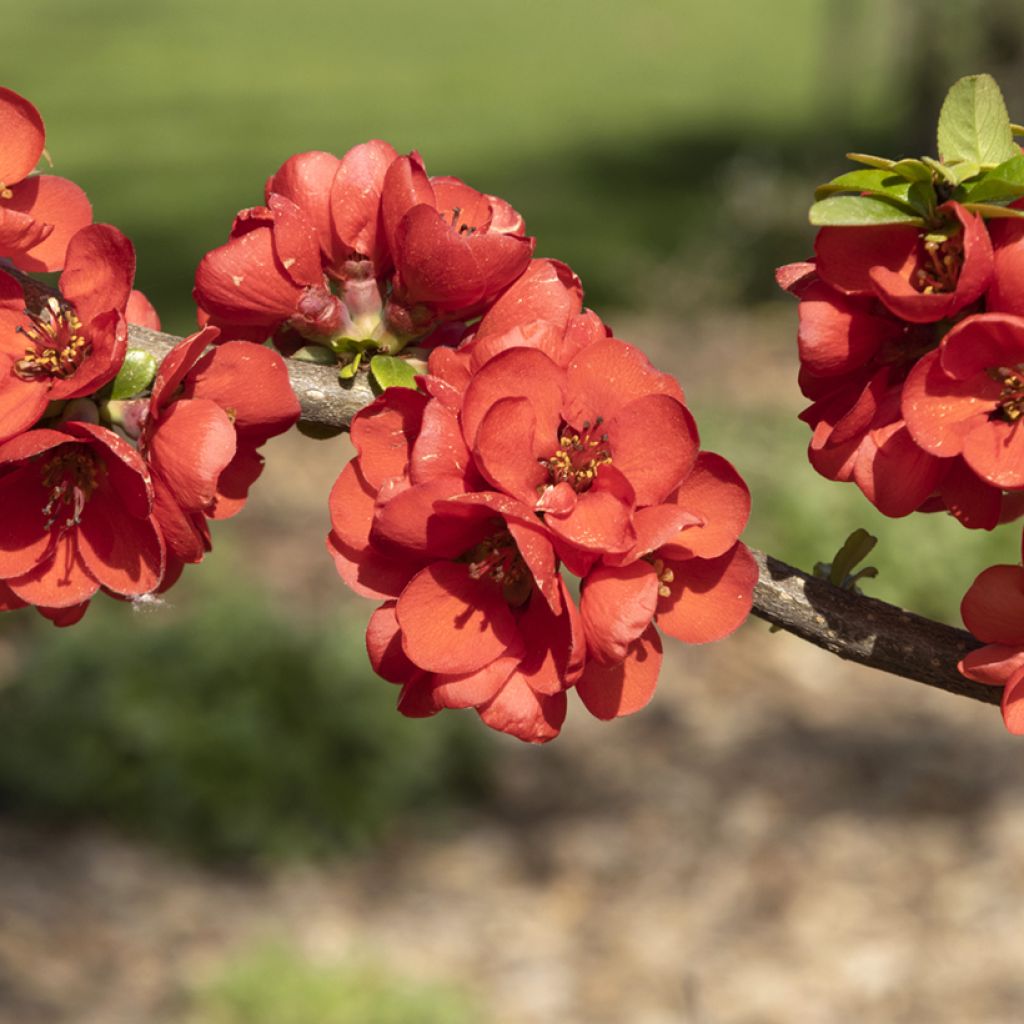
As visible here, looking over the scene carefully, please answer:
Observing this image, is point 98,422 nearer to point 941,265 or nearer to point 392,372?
point 392,372

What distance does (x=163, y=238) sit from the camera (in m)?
10.5

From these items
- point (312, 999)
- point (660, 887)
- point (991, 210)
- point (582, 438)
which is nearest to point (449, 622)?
point (582, 438)

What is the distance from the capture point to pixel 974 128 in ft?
3.90

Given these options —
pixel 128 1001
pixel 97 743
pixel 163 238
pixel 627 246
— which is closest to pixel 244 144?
pixel 163 238

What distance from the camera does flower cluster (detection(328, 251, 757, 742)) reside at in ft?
3.62

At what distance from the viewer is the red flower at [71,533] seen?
4.12ft

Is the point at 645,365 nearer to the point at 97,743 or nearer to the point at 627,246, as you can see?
the point at 97,743

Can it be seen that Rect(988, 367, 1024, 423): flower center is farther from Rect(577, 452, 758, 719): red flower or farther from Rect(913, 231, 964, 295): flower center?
Rect(577, 452, 758, 719): red flower

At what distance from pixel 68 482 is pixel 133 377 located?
12cm

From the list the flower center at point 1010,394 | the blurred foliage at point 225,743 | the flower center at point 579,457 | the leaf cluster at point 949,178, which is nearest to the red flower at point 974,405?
the flower center at point 1010,394

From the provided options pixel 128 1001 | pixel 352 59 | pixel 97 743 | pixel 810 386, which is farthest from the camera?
pixel 352 59

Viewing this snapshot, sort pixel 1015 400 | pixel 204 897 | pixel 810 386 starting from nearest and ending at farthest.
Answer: pixel 1015 400 → pixel 810 386 → pixel 204 897

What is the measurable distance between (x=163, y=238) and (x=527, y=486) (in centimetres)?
991

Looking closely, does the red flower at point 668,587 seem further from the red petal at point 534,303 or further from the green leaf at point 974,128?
the green leaf at point 974,128
